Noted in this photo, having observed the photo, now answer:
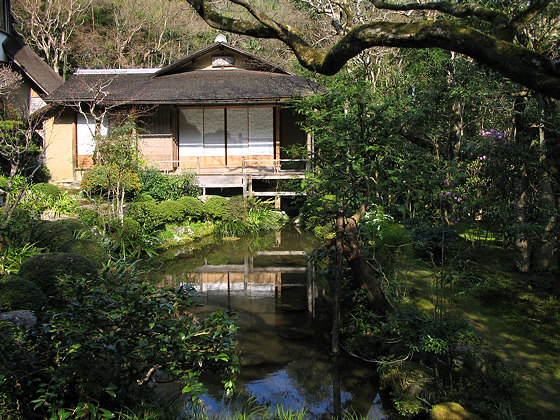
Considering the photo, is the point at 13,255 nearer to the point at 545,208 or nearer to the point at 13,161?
the point at 13,161

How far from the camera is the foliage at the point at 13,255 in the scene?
8094mm

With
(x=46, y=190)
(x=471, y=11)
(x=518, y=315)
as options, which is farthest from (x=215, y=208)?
(x=471, y=11)

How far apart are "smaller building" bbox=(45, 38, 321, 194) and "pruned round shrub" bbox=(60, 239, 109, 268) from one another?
8.48 metres

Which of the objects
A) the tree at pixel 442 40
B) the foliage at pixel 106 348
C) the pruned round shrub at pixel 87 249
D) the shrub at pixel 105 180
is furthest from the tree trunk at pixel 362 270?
the shrub at pixel 105 180

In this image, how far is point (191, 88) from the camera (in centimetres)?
A: 1858

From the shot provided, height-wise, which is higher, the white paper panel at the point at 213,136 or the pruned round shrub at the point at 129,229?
the white paper panel at the point at 213,136

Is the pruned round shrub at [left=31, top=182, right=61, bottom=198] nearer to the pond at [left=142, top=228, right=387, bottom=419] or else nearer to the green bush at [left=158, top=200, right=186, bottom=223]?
the green bush at [left=158, top=200, right=186, bottom=223]

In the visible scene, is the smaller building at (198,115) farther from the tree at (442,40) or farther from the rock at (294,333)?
the tree at (442,40)

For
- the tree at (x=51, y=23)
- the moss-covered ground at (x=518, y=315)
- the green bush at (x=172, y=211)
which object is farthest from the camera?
the tree at (x=51, y=23)

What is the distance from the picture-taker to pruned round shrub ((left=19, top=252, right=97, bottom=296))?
6.57 meters

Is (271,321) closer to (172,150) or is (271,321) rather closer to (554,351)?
(554,351)

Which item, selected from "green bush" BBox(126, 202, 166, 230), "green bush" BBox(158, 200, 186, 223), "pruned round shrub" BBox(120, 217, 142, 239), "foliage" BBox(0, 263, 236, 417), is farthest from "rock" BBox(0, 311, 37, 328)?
"green bush" BBox(158, 200, 186, 223)

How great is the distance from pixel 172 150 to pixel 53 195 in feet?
19.5

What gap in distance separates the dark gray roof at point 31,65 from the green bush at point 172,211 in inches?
380
